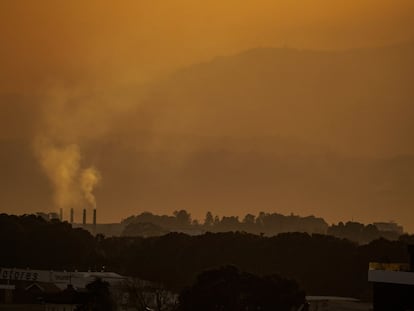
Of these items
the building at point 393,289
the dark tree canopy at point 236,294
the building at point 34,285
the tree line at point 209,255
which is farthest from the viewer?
the tree line at point 209,255

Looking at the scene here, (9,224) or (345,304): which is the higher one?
(9,224)

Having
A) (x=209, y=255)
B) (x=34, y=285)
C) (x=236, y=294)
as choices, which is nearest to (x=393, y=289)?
(x=236, y=294)

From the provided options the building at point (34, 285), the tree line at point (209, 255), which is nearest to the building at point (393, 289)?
the building at point (34, 285)

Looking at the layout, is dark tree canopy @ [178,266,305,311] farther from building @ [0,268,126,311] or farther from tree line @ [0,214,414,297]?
tree line @ [0,214,414,297]

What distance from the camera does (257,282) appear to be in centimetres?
7275

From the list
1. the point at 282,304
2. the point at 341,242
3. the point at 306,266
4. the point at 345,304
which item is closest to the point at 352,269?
the point at 306,266

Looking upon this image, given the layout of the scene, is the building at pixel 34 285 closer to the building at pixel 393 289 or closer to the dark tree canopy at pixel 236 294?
the dark tree canopy at pixel 236 294

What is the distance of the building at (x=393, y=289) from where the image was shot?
42.4m

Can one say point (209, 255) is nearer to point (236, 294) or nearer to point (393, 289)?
point (236, 294)

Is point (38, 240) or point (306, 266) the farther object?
point (38, 240)

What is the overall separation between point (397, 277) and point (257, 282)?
30.3 meters

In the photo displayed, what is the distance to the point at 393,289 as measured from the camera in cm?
4278

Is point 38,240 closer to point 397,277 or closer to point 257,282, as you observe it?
point 257,282

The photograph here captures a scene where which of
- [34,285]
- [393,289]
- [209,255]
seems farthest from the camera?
[209,255]
